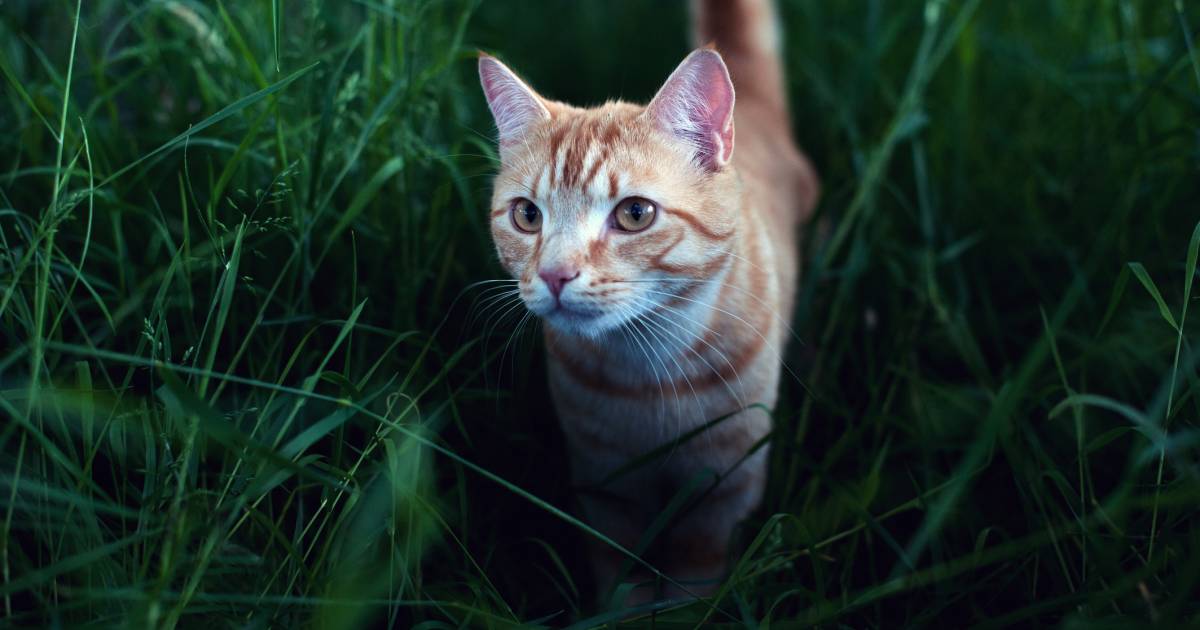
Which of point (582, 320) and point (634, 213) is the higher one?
point (634, 213)

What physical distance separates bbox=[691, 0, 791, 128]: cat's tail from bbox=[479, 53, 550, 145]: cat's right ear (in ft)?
3.89

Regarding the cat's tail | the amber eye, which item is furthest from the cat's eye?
the cat's tail

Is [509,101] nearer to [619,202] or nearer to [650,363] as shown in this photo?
[619,202]

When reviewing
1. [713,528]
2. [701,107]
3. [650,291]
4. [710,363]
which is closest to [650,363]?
[710,363]

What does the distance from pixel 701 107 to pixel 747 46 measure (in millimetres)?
1333

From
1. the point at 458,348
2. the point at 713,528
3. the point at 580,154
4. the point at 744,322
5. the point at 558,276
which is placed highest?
the point at 580,154

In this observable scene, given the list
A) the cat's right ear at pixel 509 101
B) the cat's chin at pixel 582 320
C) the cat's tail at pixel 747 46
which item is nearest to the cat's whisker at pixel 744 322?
the cat's chin at pixel 582 320

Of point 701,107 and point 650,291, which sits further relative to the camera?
point 701,107

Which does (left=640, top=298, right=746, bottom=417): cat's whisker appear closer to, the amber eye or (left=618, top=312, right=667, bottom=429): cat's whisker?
(left=618, top=312, right=667, bottom=429): cat's whisker

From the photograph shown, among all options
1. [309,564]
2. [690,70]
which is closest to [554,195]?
[690,70]

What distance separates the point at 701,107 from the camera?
174cm

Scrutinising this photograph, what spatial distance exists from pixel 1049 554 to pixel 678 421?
767mm

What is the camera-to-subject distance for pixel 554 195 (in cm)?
171

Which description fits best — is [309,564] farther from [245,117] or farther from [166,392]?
[245,117]
